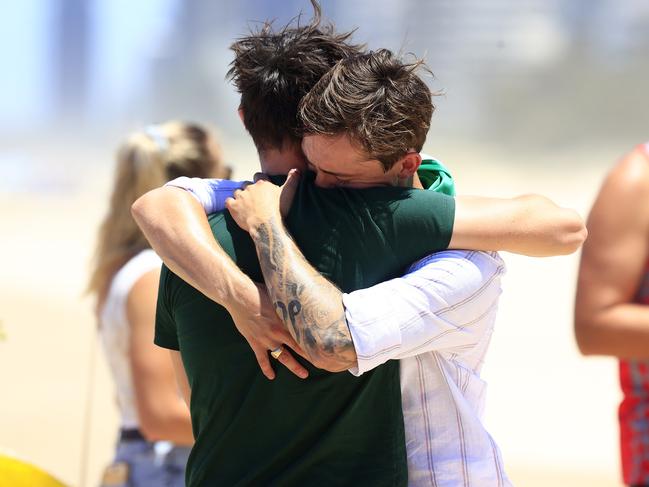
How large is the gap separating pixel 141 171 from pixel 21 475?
3.06 feet

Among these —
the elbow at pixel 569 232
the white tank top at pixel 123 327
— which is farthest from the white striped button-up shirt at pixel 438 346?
the white tank top at pixel 123 327

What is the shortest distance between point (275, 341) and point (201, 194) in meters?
0.32

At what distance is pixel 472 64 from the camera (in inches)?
640

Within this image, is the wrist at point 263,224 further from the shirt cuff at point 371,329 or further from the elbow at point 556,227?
the elbow at point 556,227

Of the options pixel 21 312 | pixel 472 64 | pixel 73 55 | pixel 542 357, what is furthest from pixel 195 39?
pixel 542 357

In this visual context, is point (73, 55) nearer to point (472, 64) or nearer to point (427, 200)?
point (472, 64)

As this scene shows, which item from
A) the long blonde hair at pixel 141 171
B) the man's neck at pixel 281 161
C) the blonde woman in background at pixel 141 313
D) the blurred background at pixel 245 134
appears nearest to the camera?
the man's neck at pixel 281 161

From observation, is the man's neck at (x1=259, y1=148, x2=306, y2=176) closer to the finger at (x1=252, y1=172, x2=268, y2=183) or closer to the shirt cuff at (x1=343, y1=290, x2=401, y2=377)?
the finger at (x1=252, y1=172, x2=268, y2=183)

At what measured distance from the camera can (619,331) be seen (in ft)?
7.07

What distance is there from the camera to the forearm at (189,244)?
1475mm

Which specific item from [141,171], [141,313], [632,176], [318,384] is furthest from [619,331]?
[141,171]

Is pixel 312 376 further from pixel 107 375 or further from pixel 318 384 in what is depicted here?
pixel 107 375

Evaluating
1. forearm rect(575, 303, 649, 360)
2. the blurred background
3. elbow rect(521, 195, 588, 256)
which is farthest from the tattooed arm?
the blurred background

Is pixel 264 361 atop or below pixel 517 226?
below
